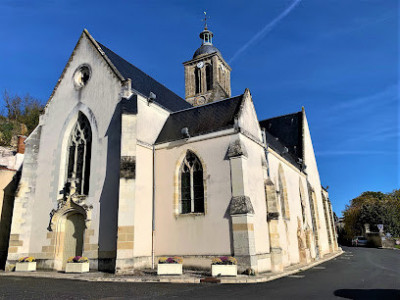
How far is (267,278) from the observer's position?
38.0ft

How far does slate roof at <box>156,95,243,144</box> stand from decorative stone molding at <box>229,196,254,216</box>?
341 centimetres

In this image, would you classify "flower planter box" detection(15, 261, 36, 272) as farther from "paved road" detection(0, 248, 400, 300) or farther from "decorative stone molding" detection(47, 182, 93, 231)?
"paved road" detection(0, 248, 400, 300)

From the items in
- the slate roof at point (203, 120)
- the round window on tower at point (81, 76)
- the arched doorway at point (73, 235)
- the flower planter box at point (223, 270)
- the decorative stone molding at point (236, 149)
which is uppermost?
the round window on tower at point (81, 76)

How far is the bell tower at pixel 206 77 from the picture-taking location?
109ft

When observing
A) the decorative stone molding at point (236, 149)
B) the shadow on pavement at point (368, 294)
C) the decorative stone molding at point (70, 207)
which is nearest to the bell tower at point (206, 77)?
the decorative stone molding at point (236, 149)

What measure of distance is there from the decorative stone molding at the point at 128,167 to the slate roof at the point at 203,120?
2.67 metres

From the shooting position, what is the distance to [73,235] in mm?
15133

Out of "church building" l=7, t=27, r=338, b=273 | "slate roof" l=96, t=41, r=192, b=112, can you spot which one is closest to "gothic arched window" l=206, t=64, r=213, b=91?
"slate roof" l=96, t=41, r=192, b=112

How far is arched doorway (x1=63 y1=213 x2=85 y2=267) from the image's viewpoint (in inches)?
587

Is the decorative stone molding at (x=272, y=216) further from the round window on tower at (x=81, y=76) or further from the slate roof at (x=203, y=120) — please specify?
the round window on tower at (x=81, y=76)

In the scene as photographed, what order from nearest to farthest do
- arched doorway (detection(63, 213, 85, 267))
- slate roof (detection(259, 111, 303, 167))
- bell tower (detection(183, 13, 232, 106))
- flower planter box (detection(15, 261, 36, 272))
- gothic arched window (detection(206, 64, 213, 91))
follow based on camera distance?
1. flower planter box (detection(15, 261, 36, 272))
2. arched doorway (detection(63, 213, 85, 267))
3. slate roof (detection(259, 111, 303, 167))
4. bell tower (detection(183, 13, 232, 106))
5. gothic arched window (detection(206, 64, 213, 91))

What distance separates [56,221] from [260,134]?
11.5m

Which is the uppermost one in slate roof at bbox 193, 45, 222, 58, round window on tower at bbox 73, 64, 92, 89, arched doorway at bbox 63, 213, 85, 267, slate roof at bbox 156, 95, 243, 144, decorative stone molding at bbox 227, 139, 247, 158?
slate roof at bbox 193, 45, 222, 58

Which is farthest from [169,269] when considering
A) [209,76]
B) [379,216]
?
[379,216]
